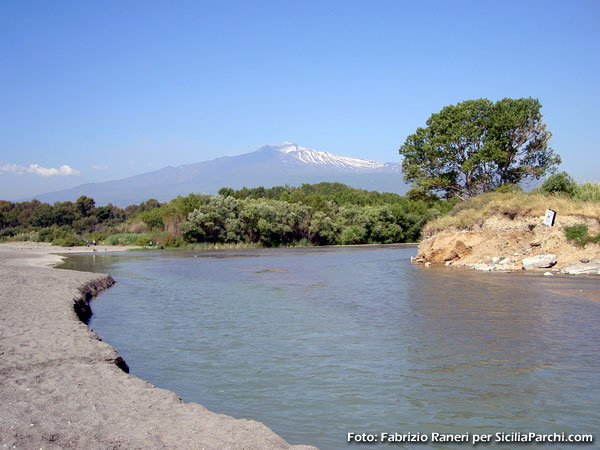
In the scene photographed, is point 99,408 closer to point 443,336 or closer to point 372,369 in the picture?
point 372,369

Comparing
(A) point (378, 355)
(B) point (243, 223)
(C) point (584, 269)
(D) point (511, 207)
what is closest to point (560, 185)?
(D) point (511, 207)

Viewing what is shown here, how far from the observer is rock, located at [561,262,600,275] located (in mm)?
21609

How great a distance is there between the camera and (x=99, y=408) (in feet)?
20.1

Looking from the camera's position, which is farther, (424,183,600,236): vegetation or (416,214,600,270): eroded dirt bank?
(424,183,600,236): vegetation

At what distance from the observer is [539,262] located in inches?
957

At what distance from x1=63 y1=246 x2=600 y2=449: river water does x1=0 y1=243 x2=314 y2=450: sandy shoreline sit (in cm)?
82

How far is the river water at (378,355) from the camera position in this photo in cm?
666

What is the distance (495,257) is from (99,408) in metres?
25.1

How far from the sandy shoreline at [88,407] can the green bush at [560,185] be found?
26.5m

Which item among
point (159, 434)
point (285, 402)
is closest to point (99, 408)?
point (159, 434)

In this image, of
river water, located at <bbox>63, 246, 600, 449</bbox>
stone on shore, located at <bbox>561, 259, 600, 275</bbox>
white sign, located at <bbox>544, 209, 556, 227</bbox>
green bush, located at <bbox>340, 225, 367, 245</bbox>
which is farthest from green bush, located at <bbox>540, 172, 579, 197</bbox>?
green bush, located at <bbox>340, 225, 367, 245</bbox>

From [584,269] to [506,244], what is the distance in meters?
6.07

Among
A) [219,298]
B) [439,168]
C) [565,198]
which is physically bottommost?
[219,298]

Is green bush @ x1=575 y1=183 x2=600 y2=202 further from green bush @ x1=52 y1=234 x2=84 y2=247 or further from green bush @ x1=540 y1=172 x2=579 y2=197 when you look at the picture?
green bush @ x1=52 y1=234 x2=84 y2=247
